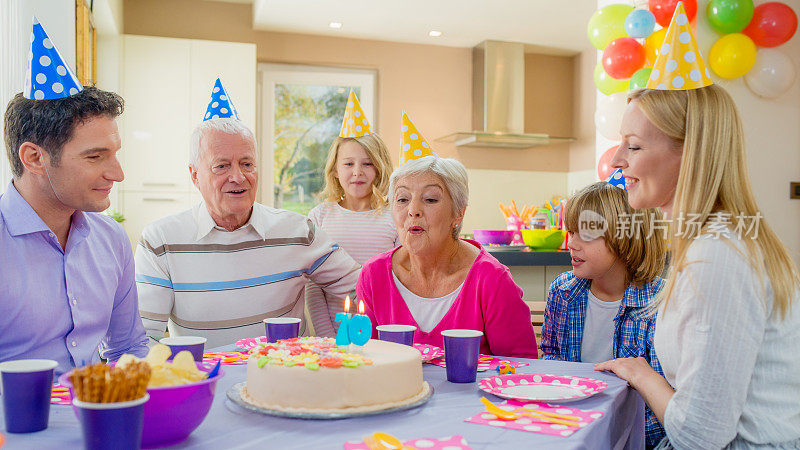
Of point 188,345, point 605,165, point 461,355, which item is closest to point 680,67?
point 461,355

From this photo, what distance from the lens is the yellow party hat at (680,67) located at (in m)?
1.46

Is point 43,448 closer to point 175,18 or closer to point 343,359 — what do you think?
point 343,359

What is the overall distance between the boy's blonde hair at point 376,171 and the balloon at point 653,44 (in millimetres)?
1606

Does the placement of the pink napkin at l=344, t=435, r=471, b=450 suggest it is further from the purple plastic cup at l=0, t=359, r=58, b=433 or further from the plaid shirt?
the plaid shirt

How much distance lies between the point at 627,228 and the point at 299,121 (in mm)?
4268

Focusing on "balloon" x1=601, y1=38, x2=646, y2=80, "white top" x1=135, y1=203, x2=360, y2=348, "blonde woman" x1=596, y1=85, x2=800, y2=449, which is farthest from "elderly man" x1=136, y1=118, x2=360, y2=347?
"balloon" x1=601, y1=38, x2=646, y2=80

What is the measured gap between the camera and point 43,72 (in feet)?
5.14

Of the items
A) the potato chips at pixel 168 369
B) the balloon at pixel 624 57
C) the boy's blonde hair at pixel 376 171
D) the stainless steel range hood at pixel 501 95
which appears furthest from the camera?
the stainless steel range hood at pixel 501 95

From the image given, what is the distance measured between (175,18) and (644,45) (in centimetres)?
381

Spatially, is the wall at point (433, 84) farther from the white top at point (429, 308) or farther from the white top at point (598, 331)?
the white top at point (429, 308)

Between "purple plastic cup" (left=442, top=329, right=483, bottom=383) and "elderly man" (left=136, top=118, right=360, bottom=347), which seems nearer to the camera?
"purple plastic cup" (left=442, top=329, right=483, bottom=383)

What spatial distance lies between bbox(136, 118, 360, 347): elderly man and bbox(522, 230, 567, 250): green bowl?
1919 mm

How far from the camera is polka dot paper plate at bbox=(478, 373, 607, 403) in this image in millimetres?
1212

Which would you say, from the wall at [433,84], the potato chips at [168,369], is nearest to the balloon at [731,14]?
the wall at [433,84]
